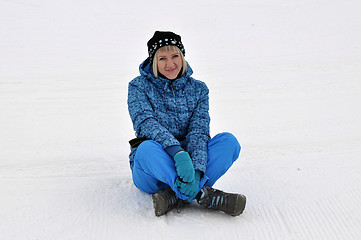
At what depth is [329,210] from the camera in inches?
85.5

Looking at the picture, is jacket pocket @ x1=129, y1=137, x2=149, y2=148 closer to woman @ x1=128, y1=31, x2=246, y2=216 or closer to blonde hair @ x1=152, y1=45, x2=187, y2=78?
woman @ x1=128, y1=31, x2=246, y2=216

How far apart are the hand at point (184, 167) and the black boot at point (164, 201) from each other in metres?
0.17

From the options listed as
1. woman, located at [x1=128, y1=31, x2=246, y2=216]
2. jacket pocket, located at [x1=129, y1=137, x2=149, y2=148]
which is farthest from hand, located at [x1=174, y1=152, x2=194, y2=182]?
jacket pocket, located at [x1=129, y1=137, x2=149, y2=148]

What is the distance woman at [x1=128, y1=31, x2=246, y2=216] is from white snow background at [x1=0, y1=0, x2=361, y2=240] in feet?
0.34

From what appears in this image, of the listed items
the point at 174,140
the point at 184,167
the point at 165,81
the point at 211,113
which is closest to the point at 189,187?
the point at 184,167

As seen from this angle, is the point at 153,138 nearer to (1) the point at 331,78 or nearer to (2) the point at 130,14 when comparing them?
(1) the point at 331,78

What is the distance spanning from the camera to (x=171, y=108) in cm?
220

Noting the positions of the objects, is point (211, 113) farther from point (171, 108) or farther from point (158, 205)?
point (158, 205)

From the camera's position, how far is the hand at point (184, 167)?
188 centimetres

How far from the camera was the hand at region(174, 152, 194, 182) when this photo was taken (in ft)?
6.17

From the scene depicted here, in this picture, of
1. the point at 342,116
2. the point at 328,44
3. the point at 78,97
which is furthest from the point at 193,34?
the point at 342,116

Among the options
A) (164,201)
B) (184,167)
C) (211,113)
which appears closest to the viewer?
(184,167)

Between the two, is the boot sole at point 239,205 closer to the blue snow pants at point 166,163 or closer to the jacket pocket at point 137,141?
the blue snow pants at point 166,163

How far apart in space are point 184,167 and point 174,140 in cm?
18
